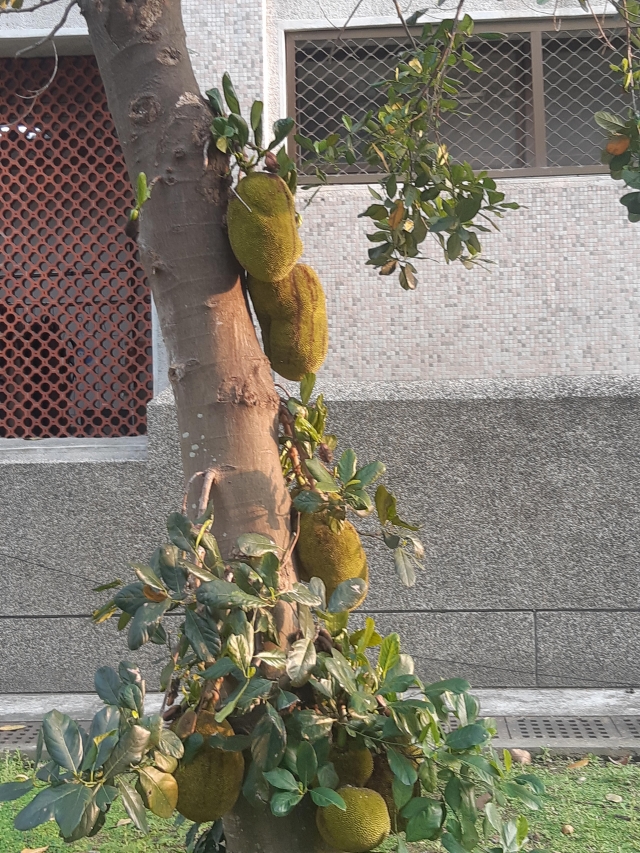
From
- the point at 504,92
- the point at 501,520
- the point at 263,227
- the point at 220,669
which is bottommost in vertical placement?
the point at 501,520

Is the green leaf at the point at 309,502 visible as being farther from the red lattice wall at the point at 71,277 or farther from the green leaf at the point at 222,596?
the red lattice wall at the point at 71,277

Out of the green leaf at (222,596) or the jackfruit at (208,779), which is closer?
the green leaf at (222,596)

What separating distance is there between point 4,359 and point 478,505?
244cm

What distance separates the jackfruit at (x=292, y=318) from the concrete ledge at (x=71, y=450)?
89.3 inches

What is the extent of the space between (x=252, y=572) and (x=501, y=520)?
262 cm

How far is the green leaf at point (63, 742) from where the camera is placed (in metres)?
0.92

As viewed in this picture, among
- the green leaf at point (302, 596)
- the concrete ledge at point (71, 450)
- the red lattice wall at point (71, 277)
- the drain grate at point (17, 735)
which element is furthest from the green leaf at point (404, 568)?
the red lattice wall at point (71, 277)

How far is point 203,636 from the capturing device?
1.05m

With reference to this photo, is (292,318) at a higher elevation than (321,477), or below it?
→ higher

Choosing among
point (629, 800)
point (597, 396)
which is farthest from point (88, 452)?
point (629, 800)

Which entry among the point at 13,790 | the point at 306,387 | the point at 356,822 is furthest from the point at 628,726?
the point at 13,790

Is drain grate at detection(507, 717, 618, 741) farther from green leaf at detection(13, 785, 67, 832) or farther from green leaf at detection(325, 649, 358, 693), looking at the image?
green leaf at detection(13, 785, 67, 832)

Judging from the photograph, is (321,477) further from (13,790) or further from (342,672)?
(13,790)

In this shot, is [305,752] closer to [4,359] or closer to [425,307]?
[425,307]
